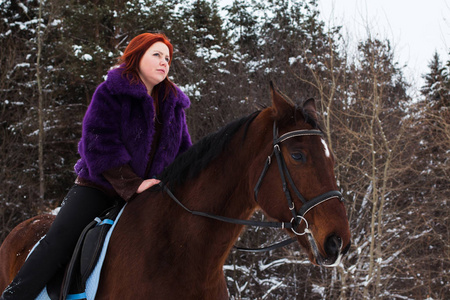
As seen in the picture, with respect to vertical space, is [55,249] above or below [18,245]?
above

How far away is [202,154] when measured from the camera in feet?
8.27

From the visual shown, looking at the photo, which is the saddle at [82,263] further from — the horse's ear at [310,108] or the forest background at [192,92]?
the forest background at [192,92]

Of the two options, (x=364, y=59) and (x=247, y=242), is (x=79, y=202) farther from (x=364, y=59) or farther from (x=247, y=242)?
(x=247, y=242)

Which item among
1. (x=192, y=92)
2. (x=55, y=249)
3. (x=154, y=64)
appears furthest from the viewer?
(x=192, y=92)

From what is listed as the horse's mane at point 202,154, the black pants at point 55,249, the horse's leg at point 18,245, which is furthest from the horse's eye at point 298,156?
the horse's leg at point 18,245

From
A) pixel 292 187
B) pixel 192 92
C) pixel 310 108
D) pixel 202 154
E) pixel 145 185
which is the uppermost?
pixel 192 92

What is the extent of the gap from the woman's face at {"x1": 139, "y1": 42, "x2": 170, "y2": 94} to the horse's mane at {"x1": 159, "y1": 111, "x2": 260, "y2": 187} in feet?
2.49

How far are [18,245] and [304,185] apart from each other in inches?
115

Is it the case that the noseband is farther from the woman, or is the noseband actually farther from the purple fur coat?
the purple fur coat

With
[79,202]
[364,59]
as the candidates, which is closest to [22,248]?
[79,202]

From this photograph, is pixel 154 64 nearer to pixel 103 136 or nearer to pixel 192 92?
pixel 103 136

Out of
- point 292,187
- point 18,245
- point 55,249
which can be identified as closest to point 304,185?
point 292,187

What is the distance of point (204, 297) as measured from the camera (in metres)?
2.32

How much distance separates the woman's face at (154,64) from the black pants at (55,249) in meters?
0.97
